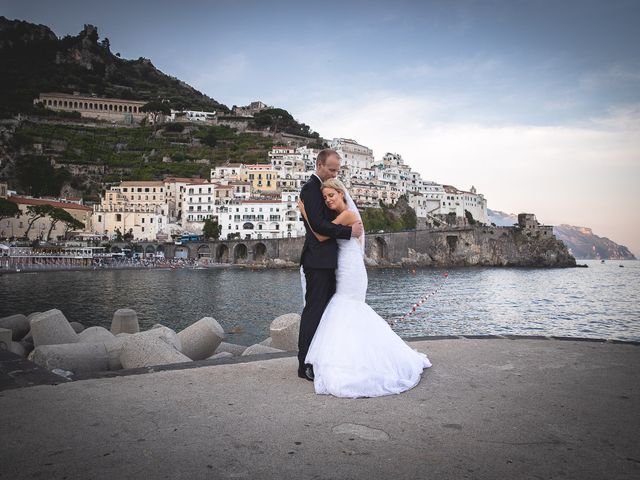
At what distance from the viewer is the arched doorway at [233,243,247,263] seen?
85.3 meters

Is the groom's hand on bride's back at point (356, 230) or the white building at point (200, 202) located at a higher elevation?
the white building at point (200, 202)

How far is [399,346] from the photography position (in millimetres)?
5023

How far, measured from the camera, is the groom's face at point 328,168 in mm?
5355

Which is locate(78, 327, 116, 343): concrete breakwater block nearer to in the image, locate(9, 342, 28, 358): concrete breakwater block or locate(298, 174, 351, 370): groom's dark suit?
locate(9, 342, 28, 358): concrete breakwater block

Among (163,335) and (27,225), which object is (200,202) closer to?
(27,225)

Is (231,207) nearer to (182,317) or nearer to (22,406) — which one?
(182,317)

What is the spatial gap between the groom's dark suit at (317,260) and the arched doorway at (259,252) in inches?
3148

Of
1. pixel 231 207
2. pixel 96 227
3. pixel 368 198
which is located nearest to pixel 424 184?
pixel 368 198

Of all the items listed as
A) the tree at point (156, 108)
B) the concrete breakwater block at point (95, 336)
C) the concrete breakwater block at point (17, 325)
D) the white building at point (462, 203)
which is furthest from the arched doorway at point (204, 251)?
the concrete breakwater block at point (95, 336)

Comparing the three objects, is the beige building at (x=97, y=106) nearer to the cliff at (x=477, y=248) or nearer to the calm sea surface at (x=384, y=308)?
the cliff at (x=477, y=248)

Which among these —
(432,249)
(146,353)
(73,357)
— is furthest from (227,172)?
(146,353)

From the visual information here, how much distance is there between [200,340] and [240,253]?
8072cm

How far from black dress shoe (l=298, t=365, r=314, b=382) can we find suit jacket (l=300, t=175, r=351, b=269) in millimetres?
1121

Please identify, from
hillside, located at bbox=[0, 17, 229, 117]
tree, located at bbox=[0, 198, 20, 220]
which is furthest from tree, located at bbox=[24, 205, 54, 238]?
hillside, located at bbox=[0, 17, 229, 117]
